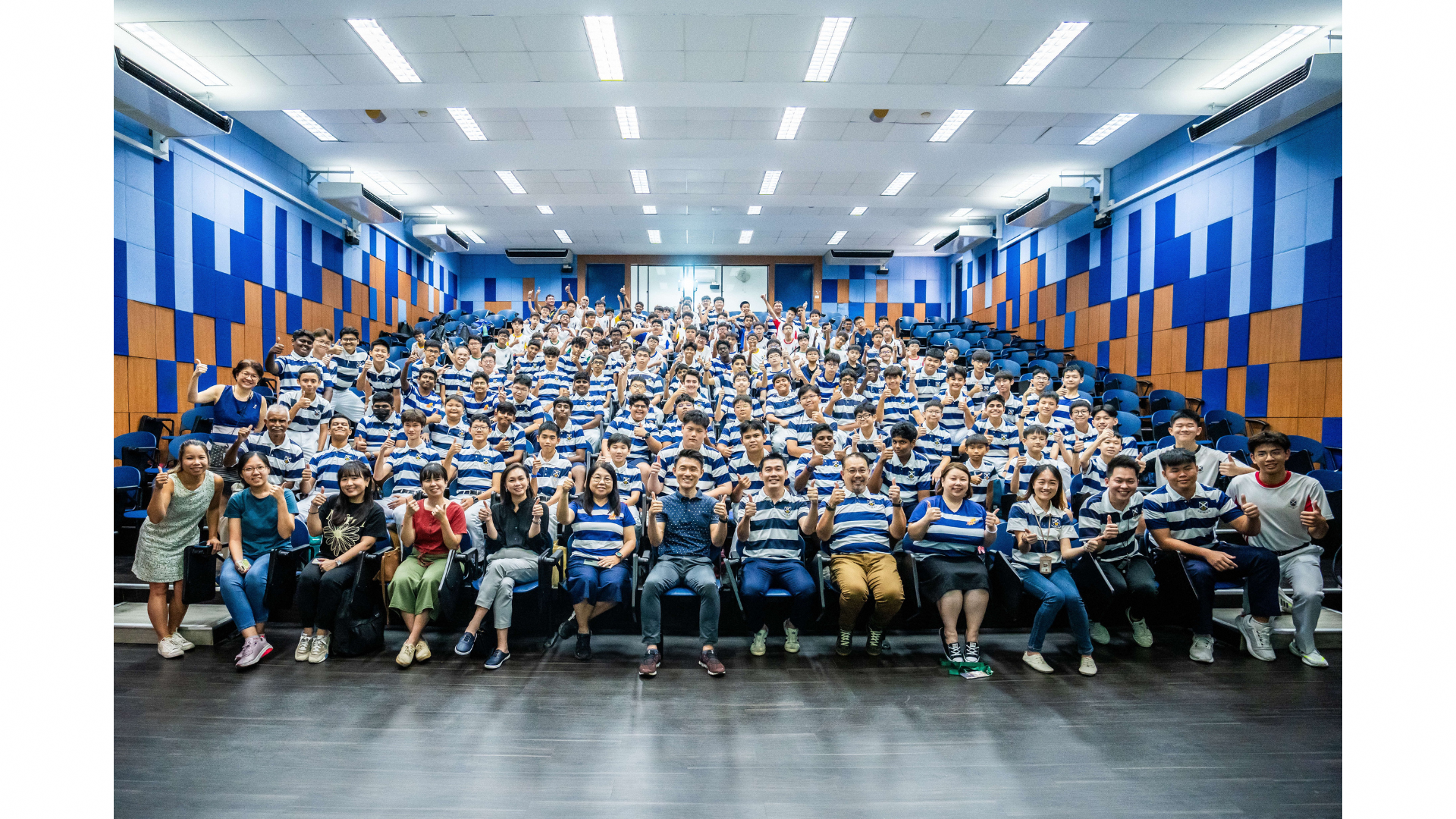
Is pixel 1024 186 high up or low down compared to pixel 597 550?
up

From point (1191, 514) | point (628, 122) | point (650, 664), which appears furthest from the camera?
point (628, 122)

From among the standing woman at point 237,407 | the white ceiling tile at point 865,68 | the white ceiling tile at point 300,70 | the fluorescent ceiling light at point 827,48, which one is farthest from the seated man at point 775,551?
the white ceiling tile at point 300,70

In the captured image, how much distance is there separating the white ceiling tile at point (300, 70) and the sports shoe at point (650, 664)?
6.11 meters

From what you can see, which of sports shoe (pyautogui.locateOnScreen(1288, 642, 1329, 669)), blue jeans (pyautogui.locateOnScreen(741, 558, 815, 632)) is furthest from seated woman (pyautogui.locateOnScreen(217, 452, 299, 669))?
sports shoe (pyautogui.locateOnScreen(1288, 642, 1329, 669))

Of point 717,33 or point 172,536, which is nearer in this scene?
point 172,536

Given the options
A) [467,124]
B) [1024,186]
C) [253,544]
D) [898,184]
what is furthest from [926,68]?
[253,544]

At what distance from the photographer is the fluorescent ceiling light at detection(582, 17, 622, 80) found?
17.7ft

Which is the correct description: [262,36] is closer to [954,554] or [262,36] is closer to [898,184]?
[954,554]

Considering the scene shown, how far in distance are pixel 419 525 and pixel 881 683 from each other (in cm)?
257

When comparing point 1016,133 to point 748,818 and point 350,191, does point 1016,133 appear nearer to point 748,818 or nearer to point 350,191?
point 748,818

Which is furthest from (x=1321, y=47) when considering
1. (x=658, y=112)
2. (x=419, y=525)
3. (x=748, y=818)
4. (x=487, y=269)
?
(x=487, y=269)

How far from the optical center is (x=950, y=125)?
7.75 meters

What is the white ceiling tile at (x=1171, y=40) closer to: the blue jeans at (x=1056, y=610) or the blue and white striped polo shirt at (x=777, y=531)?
the blue jeans at (x=1056, y=610)

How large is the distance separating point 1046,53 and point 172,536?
7.33 meters
